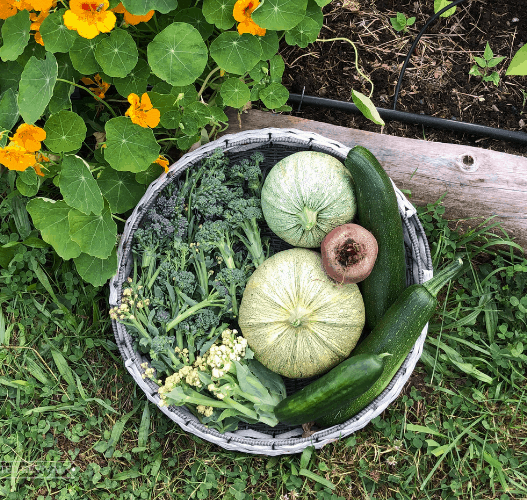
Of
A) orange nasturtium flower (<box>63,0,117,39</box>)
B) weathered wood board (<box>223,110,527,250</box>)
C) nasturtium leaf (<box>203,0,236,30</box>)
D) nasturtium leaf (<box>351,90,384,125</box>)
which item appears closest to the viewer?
orange nasturtium flower (<box>63,0,117,39</box>)

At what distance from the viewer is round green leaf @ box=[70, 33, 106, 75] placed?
2057mm

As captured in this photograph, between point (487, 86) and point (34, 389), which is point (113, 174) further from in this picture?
point (487, 86)

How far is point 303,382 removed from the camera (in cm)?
247

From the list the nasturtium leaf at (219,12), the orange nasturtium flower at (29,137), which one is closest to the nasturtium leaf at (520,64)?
the nasturtium leaf at (219,12)

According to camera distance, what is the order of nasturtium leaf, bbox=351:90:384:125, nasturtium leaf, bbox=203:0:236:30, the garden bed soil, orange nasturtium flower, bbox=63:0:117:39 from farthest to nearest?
the garden bed soil, nasturtium leaf, bbox=351:90:384:125, nasturtium leaf, bbox=203:0:236:30, orange nasturtium flower, bbox=63:0:117:39

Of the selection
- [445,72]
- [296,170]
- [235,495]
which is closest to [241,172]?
[296,170]

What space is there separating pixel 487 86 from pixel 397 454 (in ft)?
6.21

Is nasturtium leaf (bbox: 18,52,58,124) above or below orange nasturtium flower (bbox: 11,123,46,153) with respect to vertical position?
above

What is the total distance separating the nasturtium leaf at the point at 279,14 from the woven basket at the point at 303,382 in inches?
18.9

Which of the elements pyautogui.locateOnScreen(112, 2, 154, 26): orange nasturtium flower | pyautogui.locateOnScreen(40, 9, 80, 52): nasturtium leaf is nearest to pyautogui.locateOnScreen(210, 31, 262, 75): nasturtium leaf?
pyautogui.locateOnScreen(112, 2, 154, 26): orange nasturtium flower

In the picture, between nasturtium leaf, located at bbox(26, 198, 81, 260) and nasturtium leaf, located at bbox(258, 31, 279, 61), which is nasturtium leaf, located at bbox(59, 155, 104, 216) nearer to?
nasturtium leaf, located at bbox(26, 198, 81, 260)

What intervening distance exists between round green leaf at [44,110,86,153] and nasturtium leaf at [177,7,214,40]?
1.91 feet

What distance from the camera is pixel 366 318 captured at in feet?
7.75

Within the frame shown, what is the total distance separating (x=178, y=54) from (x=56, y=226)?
0.85 m
